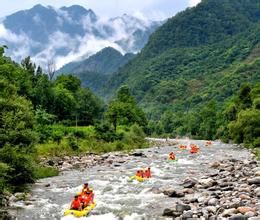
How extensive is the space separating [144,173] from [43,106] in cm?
5492

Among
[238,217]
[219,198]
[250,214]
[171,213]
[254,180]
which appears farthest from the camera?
[254,180]

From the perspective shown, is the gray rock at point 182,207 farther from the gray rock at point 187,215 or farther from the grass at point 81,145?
the grass at point 81,145

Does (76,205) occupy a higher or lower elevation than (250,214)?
lower

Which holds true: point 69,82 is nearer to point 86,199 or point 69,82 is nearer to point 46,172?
point 46,172

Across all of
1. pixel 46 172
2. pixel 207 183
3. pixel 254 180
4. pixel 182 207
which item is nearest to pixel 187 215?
pixel 182 207

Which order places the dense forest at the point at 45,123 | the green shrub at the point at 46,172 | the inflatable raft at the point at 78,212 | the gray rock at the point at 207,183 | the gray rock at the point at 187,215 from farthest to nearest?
1. the green shrub at the point at 46,172
2. the dense forest at the point at 45,123
3. the gray rock at the point at 207,183
4. the inflatable raft at the point at 78,212
5. the gray rock at the point at 187,215

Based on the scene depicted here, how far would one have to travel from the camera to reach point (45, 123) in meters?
72.1

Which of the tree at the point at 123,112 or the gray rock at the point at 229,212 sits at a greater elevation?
the tree at the point at 123,112

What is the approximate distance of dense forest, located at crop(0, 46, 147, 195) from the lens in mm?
30672

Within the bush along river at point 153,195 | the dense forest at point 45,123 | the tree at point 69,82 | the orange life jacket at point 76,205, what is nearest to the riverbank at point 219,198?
the bush along river at point 153,195

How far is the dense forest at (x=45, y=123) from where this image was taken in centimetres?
3067

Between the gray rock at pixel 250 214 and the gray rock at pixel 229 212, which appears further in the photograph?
the gray rock at pixel 229 212

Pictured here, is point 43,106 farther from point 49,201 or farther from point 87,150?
point 49,201

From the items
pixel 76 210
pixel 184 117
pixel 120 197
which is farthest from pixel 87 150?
pixel 184 117
